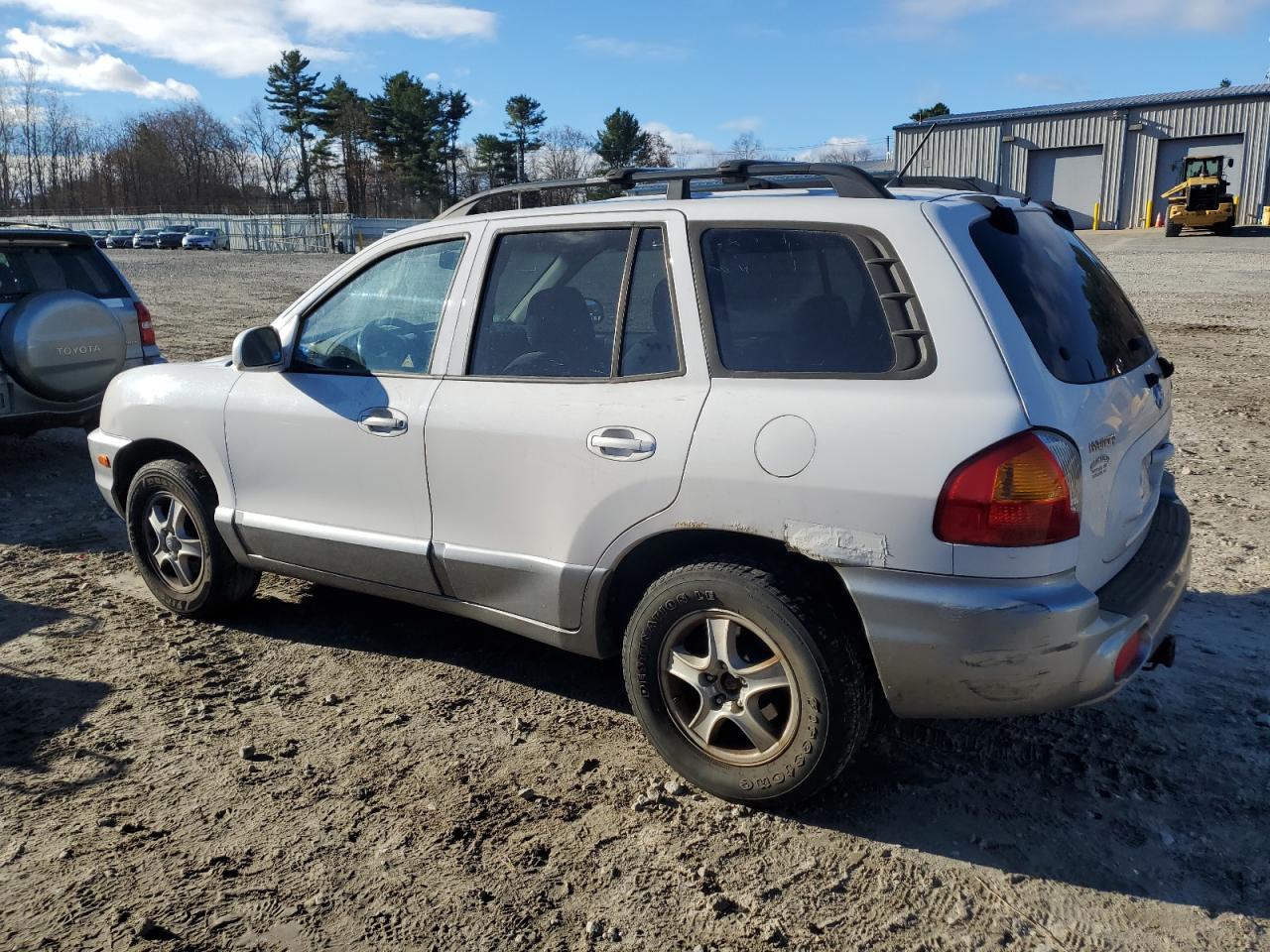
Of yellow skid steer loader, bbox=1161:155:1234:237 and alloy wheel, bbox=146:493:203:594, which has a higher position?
yellow skid steer loader, bbox=1161:155:1234:237

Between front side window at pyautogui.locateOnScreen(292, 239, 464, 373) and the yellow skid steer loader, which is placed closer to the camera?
front side window at pyautogui.locateOnScreen(292, 239, 464, 373)

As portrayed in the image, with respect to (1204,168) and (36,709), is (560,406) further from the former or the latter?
(1204,168)

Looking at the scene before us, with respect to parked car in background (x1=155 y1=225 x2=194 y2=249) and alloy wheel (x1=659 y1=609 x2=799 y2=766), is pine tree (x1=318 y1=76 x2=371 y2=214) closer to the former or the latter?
parked car in background (x1=155 y1=225 x2=194 y2=249)

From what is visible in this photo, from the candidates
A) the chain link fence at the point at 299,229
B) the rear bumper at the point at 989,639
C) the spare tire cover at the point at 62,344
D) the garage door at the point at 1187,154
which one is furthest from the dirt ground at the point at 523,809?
the garage door at the point at 1187,154

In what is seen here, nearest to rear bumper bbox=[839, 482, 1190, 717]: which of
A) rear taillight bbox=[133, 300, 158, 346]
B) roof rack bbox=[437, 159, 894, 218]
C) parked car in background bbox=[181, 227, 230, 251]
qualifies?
roof rack bbox=[437, 159, 894, 218]

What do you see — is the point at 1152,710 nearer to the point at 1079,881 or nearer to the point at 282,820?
the point at 1079,881

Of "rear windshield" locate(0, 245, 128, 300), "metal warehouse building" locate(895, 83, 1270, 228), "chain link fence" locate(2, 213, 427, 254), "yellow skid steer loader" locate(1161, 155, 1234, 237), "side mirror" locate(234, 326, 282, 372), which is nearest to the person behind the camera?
"side mirror" locate(234, 326, 282, 372)

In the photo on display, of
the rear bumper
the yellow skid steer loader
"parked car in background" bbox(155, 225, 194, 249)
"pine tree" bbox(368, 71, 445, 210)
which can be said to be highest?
"pine tree" bbox(368, 71, 445, 210)

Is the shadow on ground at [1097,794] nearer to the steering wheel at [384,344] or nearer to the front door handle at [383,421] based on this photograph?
the front door handle at [383,421]

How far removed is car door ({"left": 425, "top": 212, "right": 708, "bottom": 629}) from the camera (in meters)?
3.30

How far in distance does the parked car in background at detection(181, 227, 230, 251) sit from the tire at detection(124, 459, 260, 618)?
62510 mm

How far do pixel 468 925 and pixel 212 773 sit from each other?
4.21ft

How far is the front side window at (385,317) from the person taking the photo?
4.01 metres

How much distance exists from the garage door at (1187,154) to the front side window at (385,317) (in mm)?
48087
